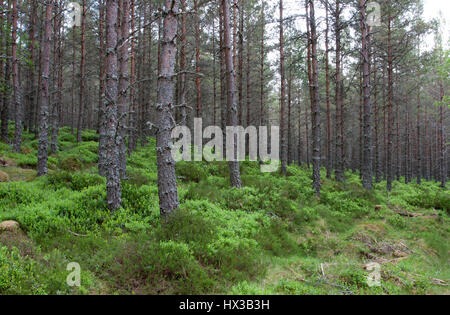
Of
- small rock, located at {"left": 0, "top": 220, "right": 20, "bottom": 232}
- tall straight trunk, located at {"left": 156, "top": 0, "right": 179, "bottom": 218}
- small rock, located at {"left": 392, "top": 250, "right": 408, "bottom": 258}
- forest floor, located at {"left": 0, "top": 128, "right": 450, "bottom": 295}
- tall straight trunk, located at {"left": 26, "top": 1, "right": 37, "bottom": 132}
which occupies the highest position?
tall straight trunk, located at {"left": 26, "top": 1, "right": 37, "bottom": 132}

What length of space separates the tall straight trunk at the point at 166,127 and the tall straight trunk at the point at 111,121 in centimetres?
154

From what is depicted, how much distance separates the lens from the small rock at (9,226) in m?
5.28

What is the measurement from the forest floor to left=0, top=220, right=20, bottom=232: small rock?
0.16 metres

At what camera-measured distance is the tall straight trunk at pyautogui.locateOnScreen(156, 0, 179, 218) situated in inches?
239

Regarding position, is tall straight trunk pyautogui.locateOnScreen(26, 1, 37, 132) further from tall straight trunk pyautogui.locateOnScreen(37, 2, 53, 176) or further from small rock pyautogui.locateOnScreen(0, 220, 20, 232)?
small rock pyautogui.locateOnScreen(0, 220, 20, 232)

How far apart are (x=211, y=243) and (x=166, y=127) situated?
2.87 m

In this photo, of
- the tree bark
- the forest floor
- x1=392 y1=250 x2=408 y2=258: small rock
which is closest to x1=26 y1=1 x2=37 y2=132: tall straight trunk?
the forest floor

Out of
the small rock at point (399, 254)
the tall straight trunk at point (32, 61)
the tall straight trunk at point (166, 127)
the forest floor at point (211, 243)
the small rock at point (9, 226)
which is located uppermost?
the tall straight trunk at point (32, 61)

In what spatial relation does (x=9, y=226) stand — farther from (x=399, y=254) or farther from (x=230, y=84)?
(x=399, y=254)

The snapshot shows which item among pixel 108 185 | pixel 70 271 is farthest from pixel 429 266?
pixel 108 185

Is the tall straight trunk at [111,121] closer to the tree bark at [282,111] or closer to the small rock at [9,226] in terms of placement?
the small rock at [9,226]

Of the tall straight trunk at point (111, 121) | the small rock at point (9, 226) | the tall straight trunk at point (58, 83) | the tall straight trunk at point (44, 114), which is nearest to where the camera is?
the small rock at point (9, 226)

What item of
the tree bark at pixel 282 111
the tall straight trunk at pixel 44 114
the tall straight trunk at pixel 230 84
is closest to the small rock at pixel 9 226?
the tall straight trunk at pixel 44 114

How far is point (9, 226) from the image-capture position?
5344 millimetres
